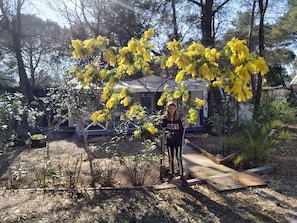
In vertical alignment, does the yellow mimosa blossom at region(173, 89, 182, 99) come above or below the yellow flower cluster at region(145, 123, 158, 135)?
above

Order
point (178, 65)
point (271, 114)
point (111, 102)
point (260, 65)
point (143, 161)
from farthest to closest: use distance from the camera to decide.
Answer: point (271, 114) → point (143, 161) → point (111, 102) → point (178, 65) → point (260, 65)

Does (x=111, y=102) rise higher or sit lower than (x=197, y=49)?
lower

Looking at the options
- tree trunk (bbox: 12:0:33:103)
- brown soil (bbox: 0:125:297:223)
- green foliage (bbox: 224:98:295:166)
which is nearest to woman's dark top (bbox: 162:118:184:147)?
brown soil (bbox: 0:125:297:223)

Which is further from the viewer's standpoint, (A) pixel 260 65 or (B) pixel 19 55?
(B) pixel 19 55

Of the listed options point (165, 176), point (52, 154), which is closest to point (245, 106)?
point (165, 176)

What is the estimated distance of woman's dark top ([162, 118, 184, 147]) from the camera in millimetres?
4984

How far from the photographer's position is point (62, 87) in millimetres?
5910

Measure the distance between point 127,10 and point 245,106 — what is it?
10063 millimetres

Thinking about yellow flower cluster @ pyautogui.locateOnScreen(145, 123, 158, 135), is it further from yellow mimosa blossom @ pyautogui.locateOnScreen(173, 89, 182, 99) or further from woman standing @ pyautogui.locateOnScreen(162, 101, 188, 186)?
yellow mimosa blossom @ pyautogui.locateOnScreen(173, 89, 182, 99)

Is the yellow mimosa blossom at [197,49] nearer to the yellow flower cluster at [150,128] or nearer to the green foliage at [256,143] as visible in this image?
the yellow flower cluster at [150,128]

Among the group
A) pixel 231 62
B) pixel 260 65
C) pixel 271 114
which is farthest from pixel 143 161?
pixel 271 114

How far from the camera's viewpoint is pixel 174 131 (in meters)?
4.98

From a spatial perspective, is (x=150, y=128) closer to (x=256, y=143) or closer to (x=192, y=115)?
(x=192, y=115)

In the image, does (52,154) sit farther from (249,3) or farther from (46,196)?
(249,3)
